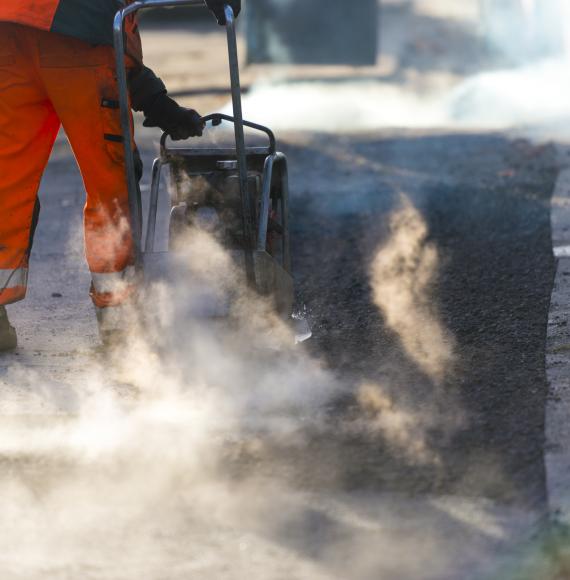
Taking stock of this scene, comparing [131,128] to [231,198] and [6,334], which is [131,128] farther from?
[6,334]

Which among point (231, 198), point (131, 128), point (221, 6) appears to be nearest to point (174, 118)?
point (131, 128)

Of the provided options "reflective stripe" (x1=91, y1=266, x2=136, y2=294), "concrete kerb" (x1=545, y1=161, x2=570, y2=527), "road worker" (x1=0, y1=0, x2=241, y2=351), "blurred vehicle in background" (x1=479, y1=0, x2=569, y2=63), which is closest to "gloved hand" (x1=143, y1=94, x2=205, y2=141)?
"road worker" (x1=0, y1=0, x2=241, y2=351)

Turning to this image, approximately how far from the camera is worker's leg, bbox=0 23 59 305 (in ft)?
11.8

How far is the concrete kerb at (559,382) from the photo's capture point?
2.71 meters

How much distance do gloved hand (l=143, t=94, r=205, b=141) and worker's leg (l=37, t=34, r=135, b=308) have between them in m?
0.24

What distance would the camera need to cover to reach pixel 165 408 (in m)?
3.37

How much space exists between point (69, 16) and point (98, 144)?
408mm

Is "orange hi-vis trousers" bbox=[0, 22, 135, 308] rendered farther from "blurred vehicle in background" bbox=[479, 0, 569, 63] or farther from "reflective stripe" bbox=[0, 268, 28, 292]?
"blurred vehicle in background" bbox=[479, 0, 569, 63]

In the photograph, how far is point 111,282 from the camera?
3793mm

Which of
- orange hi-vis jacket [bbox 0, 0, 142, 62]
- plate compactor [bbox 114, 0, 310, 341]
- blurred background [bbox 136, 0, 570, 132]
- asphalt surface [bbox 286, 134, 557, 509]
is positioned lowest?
blurred background [bbox 136, 0, 570, 132]

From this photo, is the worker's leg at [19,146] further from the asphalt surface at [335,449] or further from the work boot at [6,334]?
the asphalt surface at [335,449]

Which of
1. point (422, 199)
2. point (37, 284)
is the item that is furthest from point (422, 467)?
point (422, 199)

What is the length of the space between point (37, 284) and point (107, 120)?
145 centimetres

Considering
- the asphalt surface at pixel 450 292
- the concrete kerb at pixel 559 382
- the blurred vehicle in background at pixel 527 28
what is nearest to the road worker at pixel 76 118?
the asphalt surface at pixel 450 292
